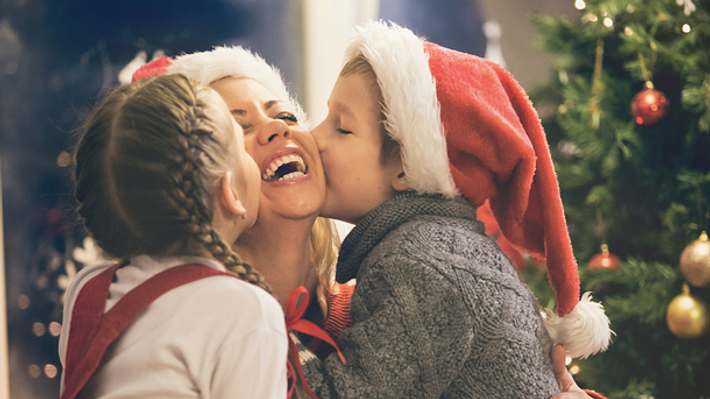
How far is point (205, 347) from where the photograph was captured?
1.16 m

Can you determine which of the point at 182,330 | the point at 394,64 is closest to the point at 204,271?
the point at 182,330

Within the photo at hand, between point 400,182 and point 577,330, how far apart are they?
444mm

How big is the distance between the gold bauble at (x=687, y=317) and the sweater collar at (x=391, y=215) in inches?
43.1

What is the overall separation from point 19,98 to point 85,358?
1.27 metres

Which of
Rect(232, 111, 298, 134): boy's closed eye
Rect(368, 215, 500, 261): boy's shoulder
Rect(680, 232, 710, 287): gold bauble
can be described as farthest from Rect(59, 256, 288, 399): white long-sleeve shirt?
Rect(680, 232, 710, 287): gold bauble

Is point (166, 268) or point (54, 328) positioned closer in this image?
point (166, 268)

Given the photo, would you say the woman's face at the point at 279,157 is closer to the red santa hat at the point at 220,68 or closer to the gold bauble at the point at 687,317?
the red santa hat at the point at 220,68

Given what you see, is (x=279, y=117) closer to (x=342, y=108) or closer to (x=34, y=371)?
(x=342, y=108)

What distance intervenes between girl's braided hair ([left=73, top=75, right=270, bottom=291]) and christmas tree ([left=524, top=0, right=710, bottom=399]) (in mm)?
1622

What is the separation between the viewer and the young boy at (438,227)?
1416 mm

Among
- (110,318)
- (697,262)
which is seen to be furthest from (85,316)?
(697,262)

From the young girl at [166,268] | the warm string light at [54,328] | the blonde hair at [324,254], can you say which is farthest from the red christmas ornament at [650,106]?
the warm string light at [54,328]

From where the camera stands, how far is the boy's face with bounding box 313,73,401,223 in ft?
5.54

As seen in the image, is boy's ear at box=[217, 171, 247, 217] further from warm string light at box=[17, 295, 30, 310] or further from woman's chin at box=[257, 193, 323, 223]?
warm string light at box=[17, 295, 30, 310]
